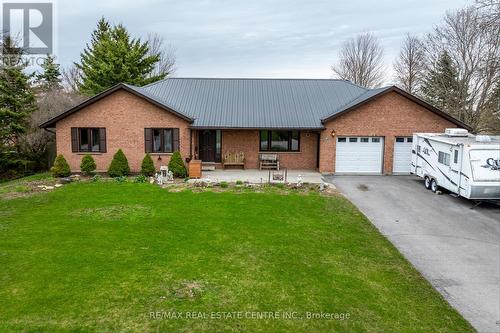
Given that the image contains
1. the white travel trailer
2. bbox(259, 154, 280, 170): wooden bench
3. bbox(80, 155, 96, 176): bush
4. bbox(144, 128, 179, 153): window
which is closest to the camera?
the white travel trailer

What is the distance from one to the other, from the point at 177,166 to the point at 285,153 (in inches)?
261

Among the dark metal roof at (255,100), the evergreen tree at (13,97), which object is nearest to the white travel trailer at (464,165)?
the dark metal roof at (255,100)

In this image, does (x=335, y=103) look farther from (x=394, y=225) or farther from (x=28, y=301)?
(x=28, y=301)

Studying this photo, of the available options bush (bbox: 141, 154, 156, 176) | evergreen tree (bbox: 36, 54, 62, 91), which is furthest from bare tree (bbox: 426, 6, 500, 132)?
evergreen tree (bbox: 36, 54, 62, 91)

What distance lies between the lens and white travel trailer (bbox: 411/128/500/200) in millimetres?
15148

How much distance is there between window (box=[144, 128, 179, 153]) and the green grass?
23.3 ft

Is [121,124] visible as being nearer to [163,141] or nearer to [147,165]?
[163,141]

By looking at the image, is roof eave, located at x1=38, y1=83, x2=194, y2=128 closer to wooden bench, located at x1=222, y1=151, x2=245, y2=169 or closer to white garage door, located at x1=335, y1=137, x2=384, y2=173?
wooden bench, located at x1=222, y1=151, x2=245, y2=169

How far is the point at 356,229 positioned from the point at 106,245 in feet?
25.2

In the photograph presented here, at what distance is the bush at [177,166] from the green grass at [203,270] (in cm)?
554

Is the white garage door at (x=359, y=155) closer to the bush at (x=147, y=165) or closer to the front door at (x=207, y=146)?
the front door at (x=207, y=146)

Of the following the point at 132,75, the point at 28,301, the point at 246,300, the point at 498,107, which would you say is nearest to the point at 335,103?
the point at 498,107

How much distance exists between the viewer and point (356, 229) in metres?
12.8

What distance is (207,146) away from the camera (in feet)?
78.8
